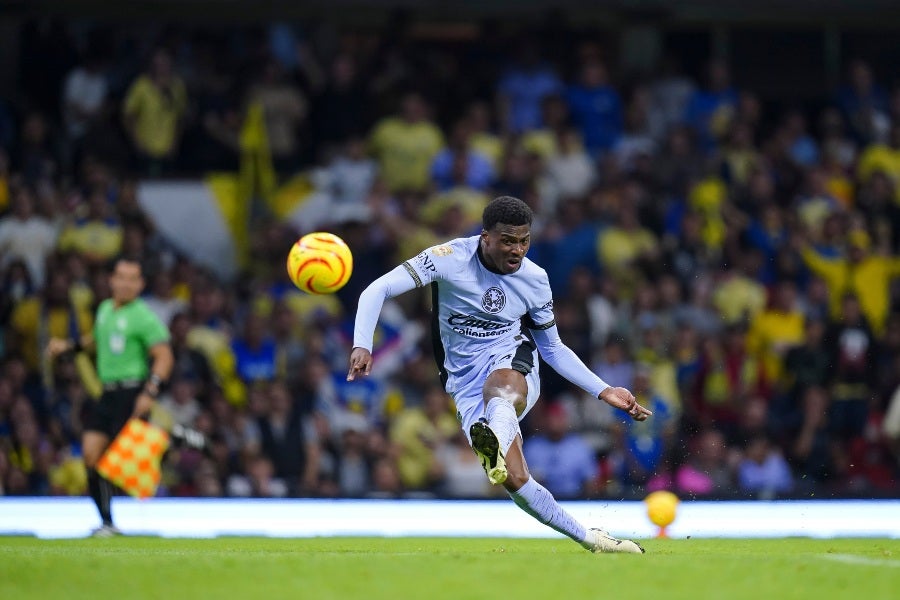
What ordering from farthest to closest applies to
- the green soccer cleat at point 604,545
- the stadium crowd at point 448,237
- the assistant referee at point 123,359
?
1. the stadium crowd at point 448,237
2. the assistant referee at point 123,359
3. the green soccer cleat at point 604,545

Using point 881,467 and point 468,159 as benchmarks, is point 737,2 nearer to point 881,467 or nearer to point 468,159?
point 468,159

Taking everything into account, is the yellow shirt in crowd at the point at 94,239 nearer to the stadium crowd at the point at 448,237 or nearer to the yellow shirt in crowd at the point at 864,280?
the stadium crowd at the point at 448,237

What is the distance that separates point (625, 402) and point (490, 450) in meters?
1.06

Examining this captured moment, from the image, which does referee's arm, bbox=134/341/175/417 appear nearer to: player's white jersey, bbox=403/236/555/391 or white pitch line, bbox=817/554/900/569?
player's white jersey, bbox=403/236/555/391

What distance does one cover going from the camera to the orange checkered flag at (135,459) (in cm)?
1226

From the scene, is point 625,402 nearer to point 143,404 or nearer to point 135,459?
point 143,404

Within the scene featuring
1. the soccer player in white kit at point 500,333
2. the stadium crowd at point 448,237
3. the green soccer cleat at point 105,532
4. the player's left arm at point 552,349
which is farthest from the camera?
the stadium crowd at point 448,237

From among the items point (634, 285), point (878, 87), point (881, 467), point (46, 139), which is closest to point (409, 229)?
point (634, 285)

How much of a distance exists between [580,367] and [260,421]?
6501 mm

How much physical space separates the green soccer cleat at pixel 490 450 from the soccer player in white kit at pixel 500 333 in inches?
13.8

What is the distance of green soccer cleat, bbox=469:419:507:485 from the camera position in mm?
8484

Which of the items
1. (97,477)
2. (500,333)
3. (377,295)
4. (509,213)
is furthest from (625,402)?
(97,477)

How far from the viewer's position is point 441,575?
7.86 m

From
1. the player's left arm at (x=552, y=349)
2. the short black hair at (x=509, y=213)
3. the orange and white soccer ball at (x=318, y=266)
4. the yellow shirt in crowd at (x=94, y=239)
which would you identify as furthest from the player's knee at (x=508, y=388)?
the yellow shirt in crowd at (x=94, y=239)
